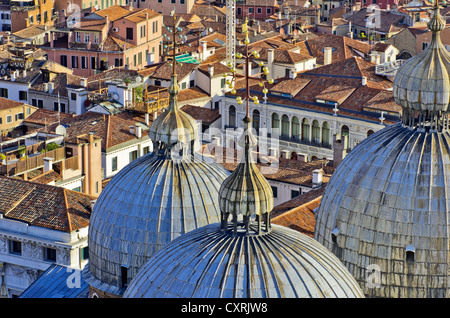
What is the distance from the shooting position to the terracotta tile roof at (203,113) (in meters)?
92.8

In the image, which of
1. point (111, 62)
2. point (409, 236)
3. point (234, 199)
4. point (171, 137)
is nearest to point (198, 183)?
point (171, 137)

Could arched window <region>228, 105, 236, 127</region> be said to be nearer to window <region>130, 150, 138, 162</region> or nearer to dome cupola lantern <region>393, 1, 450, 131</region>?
window <region>130, 150, 138, 162</region>

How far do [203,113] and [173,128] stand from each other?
4370 centimetres

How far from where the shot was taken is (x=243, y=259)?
37250 mm

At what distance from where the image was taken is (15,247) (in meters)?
61.1

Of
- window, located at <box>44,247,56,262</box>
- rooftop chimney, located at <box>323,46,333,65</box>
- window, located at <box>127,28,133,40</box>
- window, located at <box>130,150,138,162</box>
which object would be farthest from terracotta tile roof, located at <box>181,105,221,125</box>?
window, located at <box>44,247,56,262</box>

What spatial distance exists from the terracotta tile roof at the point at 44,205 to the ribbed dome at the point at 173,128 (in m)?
10.8

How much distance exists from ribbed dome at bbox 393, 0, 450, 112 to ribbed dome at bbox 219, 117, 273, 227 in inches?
443

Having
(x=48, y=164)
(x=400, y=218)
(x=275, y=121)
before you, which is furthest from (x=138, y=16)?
(x=400, y=218)

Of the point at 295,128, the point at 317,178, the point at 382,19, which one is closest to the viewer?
the point at 317,178

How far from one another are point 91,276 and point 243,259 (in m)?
13.4

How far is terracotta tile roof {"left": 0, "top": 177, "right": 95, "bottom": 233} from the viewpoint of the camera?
60344 mm

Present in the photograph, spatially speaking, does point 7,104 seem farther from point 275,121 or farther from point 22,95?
point 275,121
